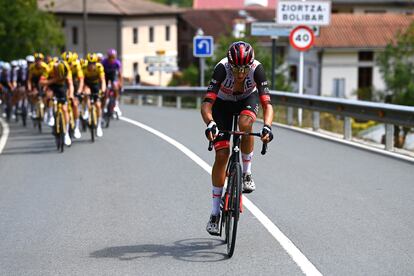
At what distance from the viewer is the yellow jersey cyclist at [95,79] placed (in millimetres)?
18438

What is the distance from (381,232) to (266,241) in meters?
1.14

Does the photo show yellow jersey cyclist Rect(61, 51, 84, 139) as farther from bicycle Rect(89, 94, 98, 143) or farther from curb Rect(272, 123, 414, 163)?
curb Rect(272, 123, 414, 163)

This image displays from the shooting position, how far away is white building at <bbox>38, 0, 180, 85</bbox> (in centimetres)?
8565

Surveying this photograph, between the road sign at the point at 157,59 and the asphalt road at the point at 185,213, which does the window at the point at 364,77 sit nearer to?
the road sign at the point at 157,59

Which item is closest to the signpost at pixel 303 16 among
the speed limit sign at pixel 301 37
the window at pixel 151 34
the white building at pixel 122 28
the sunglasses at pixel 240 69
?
the speed limit sign at pixel 301 37

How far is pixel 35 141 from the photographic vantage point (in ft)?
62.2

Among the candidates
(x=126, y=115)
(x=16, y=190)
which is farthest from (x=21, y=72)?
(x=16, y=190)

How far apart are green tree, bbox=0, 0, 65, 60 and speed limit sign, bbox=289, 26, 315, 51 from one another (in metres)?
38.4

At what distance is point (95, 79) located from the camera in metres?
18.7

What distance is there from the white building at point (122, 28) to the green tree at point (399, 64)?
23276mm

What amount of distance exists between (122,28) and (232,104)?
80046 millimetres

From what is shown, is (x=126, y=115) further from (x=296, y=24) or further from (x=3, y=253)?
(x=3, y=253)

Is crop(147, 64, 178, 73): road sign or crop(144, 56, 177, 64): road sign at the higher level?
crop(144, 56, 177, 64): road sign

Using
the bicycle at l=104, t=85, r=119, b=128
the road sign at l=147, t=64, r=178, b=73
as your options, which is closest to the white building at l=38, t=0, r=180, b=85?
the road sign at l=147, t=64, r=178, b=73
